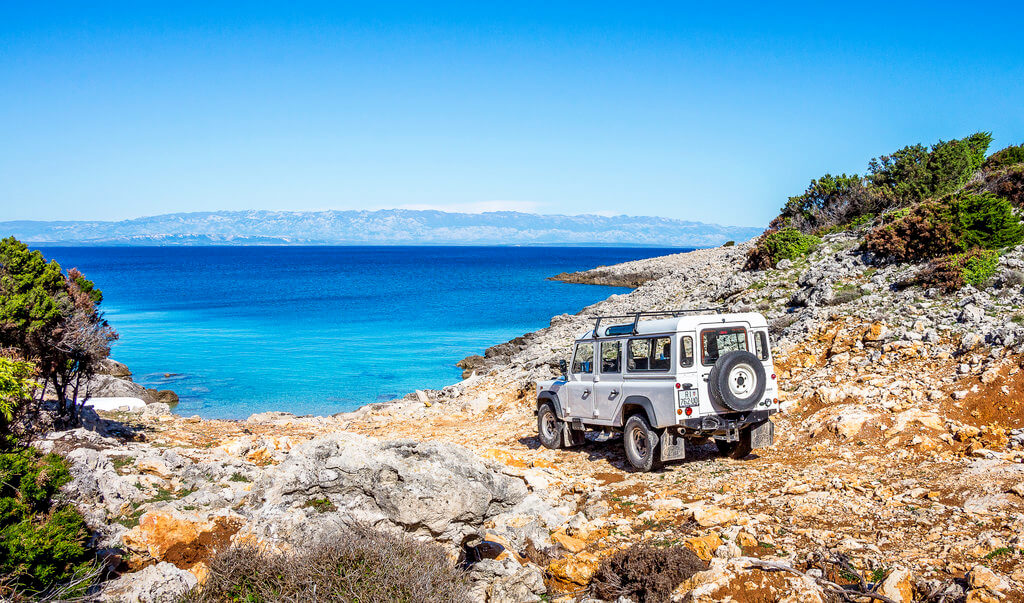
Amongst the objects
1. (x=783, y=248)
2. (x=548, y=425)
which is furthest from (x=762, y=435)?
(x=783, y=248)

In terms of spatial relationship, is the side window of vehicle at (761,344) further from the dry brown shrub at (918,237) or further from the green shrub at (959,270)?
the dry brown shrub at (918,237)

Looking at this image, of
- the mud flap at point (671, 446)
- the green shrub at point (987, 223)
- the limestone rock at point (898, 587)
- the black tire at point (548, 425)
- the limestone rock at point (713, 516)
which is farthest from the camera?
the green shrub at point (987, 223)

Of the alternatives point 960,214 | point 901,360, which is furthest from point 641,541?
point 960,214

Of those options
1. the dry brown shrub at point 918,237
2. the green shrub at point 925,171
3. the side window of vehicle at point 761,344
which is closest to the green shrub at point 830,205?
the green shrub at point 925,171

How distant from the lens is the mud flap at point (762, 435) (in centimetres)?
1180

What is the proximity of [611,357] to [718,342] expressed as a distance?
6.82ft

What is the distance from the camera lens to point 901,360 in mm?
14594

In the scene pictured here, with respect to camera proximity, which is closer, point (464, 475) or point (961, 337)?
point (464, 475)

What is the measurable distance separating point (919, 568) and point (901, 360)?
357 inches

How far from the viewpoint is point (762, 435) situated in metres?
11.8

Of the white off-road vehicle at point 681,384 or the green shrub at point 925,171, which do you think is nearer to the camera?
the white off-road vehicle at point 681,384

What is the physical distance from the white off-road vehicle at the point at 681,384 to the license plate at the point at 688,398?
16 millimetres

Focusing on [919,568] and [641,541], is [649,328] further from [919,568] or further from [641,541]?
[919,568]

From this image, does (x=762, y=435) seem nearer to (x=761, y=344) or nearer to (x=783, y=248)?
(x=761, y=344)
